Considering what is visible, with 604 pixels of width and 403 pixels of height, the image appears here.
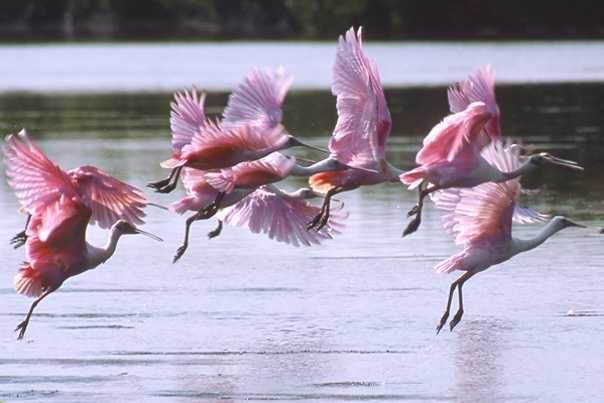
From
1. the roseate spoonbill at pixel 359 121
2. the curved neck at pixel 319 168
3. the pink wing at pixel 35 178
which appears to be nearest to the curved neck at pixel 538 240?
the roseate spoonbill at pixel 359 121

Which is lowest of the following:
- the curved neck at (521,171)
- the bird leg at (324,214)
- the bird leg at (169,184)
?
the bird leg at (324,214)

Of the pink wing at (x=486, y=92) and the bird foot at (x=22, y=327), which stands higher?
the pink wing at (x=486, y=92)

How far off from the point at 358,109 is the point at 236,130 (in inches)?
38.0

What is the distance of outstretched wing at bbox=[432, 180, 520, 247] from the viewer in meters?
10.4

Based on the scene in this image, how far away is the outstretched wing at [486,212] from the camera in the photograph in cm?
1040

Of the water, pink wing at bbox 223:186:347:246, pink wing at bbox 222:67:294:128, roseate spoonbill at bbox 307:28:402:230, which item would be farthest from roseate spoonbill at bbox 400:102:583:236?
the water

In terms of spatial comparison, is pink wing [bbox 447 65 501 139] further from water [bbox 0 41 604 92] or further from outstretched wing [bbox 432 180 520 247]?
water [bbox 0 41 604 92]

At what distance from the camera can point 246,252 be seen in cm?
1412

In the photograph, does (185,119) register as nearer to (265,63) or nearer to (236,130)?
(236,130)

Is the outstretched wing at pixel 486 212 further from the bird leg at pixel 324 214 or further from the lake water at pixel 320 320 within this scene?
the bird leg at pixel 324 214

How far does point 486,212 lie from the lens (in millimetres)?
10477

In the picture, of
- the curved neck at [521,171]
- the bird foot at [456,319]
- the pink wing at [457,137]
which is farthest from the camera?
the bird foot at [456,319]

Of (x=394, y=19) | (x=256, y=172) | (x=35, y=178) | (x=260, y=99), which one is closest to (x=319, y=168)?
(x=256, y=172)

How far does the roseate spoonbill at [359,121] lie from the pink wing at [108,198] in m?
1.28
